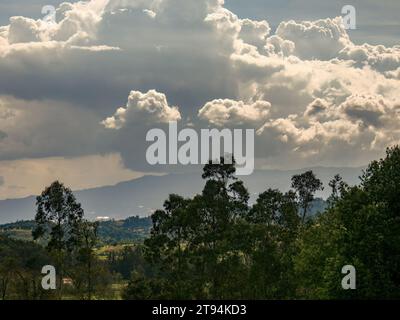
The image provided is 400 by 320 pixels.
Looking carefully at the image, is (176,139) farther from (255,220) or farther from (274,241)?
(255,220)

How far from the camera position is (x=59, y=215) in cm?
12562

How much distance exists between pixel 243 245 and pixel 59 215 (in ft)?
112

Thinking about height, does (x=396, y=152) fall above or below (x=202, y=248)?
above

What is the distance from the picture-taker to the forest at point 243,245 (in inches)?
3155

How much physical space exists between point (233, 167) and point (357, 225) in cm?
4503

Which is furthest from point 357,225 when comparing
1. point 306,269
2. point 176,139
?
point 176,139

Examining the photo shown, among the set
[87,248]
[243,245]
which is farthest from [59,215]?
[243,245]

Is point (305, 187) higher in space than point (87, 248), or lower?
higher

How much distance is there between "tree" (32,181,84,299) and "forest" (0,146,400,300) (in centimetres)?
17

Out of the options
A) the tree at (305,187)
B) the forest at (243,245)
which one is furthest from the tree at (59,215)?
the tree at (305,187)

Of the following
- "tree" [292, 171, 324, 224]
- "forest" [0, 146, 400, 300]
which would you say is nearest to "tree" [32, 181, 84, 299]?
"forest" [0, 146, 400, 300]

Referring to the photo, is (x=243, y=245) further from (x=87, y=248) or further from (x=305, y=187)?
(x=305, y=187)

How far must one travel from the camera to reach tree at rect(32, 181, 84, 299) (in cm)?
12456
